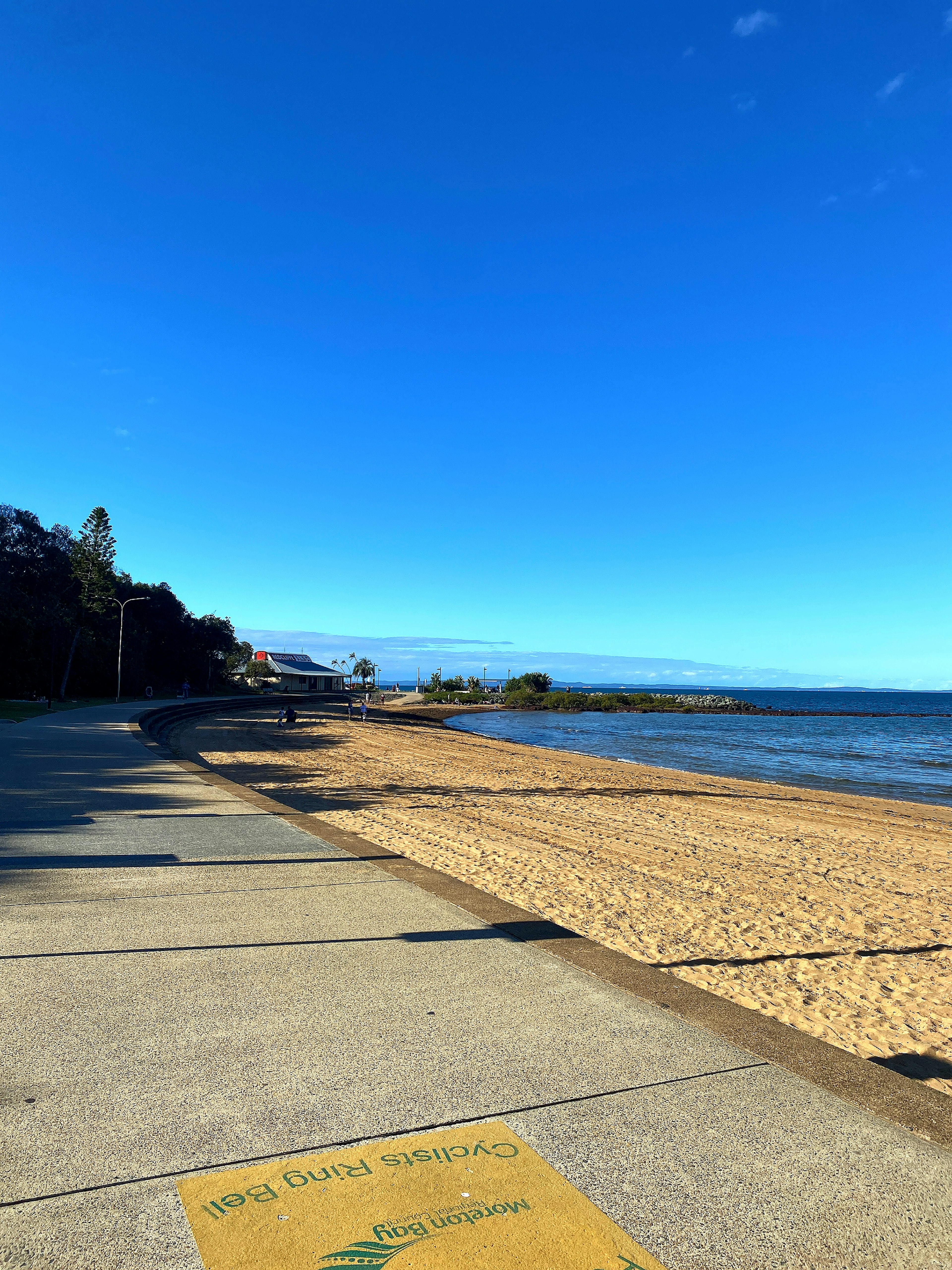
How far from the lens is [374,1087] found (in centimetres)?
314

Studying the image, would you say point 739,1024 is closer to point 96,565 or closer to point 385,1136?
point 385,1136

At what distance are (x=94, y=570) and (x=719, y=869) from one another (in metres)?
61.5

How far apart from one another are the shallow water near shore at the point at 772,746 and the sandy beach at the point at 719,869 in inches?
177

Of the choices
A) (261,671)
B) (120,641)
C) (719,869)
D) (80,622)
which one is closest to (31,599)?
(80,622)

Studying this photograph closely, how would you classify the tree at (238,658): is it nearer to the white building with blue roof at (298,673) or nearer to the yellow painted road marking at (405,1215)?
the white building with blue roof at (298,673)

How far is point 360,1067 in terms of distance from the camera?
329 centimetres

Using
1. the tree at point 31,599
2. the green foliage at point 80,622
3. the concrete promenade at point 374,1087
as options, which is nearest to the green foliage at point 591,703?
the green foliage at point 80,622

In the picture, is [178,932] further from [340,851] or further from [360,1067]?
[340,851]

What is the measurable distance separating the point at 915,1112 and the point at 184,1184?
2.86m

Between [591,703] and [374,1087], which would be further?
[591,703]

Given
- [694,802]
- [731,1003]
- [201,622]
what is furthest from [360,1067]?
[201,622]

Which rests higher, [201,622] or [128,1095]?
[201,622]

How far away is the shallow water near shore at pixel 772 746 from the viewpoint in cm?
2405

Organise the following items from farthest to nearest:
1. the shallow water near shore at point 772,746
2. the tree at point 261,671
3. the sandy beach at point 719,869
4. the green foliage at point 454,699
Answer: the tree at point 261,671
the green foliage at point 454,699
the shallow water near shore at point 772,746
the sandy beach at point 719,869
